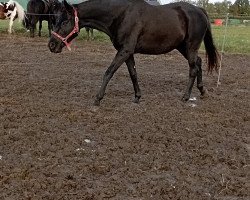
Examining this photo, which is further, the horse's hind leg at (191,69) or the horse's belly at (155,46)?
the horse's hind leg at (191,69)

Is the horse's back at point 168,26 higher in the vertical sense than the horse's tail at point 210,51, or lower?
higher

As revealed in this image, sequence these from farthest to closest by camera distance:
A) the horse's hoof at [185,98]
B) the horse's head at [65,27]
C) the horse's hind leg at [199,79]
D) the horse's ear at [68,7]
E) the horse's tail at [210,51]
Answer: the horse's tail at [210,51], the horse's hind leg at [199,79], the horse's hoof at [185,98], the horse's head at [65,27], the horse's ear at [68,7]

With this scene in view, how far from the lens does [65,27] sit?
629 centimetres

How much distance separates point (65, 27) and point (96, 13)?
520 mm

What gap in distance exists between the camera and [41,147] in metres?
4.66

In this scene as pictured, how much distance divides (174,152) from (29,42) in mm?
11915

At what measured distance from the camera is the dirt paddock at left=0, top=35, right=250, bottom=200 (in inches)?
150

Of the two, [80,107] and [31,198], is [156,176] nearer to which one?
[31,198]

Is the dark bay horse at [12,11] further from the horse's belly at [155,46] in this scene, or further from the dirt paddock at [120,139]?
the horse's belly at [155,46]

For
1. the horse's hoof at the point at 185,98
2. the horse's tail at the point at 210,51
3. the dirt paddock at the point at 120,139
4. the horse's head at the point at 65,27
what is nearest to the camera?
the dirt paddock at the point at 120,139

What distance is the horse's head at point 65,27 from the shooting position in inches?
246

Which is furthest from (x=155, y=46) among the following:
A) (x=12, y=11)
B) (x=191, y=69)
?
(x=12, y=11)

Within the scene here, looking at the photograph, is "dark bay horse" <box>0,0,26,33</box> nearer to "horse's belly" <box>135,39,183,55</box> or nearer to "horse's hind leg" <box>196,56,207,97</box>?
"horse's hind leg" <box>196,56,207,97</box>

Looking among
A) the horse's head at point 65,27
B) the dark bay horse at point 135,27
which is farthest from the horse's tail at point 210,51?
the horse's head at point 65,27
